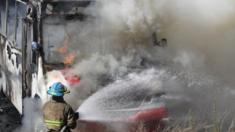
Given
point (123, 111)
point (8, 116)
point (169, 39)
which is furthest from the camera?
point (8, 116)

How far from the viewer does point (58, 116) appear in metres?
6.95

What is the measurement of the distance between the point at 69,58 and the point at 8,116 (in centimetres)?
252

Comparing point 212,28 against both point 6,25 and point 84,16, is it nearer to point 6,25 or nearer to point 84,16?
point 84,16

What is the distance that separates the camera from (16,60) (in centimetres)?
1009

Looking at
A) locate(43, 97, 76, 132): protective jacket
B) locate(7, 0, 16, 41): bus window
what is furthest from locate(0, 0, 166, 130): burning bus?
locate(43, 97, 76, 132): protective jacket

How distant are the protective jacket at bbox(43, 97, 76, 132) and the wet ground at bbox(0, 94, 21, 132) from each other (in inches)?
129

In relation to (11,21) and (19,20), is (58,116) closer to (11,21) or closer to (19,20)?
(19,20)

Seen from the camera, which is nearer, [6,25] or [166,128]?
[166,128]

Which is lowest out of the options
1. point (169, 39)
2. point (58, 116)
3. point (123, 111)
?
point (123, 111)

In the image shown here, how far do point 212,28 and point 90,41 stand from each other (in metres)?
2.96

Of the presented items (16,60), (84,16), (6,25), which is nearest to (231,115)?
(84,16)

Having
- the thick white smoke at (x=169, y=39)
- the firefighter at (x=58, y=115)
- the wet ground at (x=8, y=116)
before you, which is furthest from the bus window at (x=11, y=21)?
the firefighter at (x=58, y=115)

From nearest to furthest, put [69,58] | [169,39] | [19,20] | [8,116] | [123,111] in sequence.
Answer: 1. [123,111]
2. [69,58]
3. [19,20]
4. [169,39]
5. [8,116]

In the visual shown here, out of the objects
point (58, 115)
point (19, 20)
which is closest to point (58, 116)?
point (58, 115)
